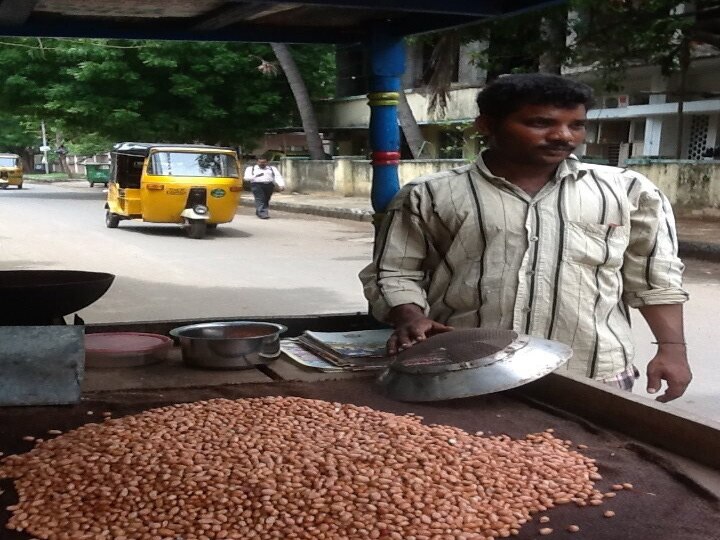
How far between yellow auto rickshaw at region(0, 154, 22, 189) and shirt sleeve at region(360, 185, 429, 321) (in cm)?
3072

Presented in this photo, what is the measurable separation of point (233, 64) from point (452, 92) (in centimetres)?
602

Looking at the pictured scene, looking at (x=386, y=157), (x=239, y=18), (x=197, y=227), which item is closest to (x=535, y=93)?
(x=386, y=157)

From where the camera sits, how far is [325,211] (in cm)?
1781

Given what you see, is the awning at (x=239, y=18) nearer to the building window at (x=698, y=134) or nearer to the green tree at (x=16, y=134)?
the building window at (x=698, y=134)

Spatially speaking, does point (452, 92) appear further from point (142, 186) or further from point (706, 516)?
point (706, 516)

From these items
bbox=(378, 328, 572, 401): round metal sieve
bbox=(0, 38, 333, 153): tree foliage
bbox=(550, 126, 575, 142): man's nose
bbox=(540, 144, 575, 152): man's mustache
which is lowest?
bbox=(378, 328, 572, 401): round metal sieve

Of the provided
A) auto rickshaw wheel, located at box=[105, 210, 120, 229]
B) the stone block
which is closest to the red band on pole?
the stone block

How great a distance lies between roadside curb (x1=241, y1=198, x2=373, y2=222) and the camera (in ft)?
54.4

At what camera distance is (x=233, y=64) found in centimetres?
2208

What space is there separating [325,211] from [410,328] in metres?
15.7

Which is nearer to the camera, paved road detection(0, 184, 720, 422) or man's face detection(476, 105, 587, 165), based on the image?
man's face detection(476, 105, 587, 165)

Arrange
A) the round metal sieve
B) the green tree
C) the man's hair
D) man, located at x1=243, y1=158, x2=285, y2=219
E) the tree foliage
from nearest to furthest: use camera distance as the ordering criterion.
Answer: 1. the round metal sieve
2. the man's hair
3. man, located at x1=243, y1=158, x2=285, y2=219
4. the tree foliage
5. the green tree

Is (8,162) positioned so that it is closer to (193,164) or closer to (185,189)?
(193,164)

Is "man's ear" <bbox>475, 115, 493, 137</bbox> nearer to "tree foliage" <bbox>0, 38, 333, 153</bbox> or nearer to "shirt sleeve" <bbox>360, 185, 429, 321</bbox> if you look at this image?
"shirt sleeve" <bbox>360, 185, 429, 321</bbox>
